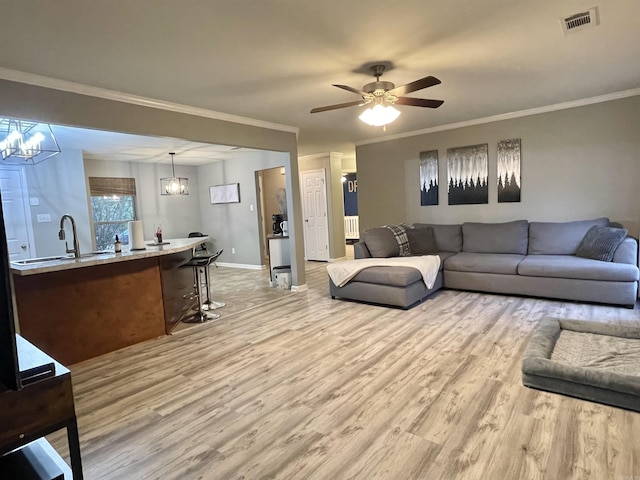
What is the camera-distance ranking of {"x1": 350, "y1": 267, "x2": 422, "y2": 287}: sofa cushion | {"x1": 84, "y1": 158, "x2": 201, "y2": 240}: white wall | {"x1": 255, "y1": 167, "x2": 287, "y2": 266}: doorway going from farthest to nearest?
{"x1": 255, "y1": 167, "x2": 287, "y2": 266}: doorway
{"x1": 84, "y1": 158, "x2": 201, "y2": 240}: white wall
{"x1": 350, "y1": 267, "x2": 422, "y2": 287}: sofa cushion

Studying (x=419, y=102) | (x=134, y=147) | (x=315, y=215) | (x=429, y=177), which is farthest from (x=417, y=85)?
(x=315, y=215)

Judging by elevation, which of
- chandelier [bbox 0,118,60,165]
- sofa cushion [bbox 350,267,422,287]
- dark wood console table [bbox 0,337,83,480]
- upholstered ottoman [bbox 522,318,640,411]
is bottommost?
upholstered ottoman [bbox 522,318,640,411]

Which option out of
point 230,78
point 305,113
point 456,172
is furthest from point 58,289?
point 456,172

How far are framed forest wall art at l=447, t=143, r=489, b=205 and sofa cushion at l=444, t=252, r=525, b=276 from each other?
3.72 ft

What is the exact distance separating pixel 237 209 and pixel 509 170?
5311 mm

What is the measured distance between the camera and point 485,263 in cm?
473

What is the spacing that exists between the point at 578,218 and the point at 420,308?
2.66 metres

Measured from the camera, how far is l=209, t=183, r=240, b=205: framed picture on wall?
7.87 m

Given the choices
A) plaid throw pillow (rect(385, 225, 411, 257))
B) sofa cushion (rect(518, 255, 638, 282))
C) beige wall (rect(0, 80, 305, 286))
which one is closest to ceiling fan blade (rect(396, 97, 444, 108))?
beige wall (rect(0, 80, 305, 286))

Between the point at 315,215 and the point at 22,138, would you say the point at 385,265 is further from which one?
the point at 22,138

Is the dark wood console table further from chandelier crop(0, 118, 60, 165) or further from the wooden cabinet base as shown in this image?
chandelier crop(0, 118, 60, 165)

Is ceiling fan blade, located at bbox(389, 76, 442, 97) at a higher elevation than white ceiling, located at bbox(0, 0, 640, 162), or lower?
lower

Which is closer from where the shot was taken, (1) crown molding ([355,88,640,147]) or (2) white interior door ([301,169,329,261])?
(1) crown molding ([355,88,640,147])

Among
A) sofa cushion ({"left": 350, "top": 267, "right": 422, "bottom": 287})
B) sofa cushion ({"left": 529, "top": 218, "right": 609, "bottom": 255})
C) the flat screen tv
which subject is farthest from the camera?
sofa cushion ({"left": 529, "top": 218, "right": 609, "bottom": 255})
